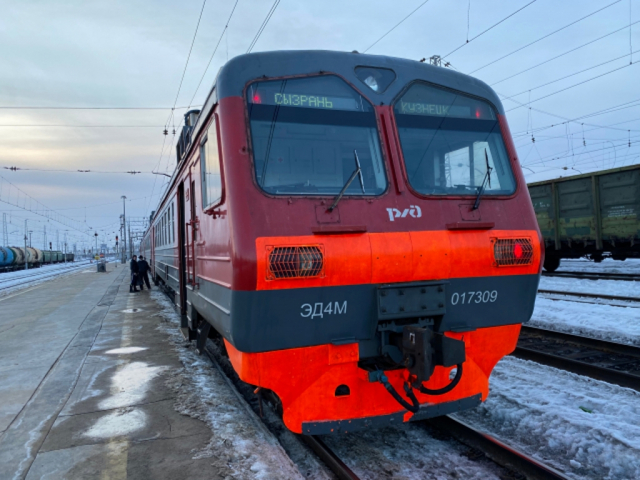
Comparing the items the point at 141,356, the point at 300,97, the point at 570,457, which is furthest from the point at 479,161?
the point at 141,356

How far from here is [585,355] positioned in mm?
6535

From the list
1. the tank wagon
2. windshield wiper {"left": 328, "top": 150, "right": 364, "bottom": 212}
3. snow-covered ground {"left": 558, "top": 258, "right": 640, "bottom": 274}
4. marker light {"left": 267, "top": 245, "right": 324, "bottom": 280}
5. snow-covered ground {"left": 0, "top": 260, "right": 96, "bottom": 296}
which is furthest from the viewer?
the tank wagon

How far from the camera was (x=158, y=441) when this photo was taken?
4172 millimetres

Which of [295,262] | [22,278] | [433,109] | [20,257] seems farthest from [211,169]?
[20,257]

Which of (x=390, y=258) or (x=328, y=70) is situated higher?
(x=328, y=70)

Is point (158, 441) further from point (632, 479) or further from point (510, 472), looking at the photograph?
point (632, 479)

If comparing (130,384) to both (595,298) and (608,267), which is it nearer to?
(595,298)

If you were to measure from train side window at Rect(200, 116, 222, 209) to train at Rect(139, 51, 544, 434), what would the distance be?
58mm

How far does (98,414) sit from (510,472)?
3.90 meters

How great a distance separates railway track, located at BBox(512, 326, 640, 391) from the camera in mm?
5395

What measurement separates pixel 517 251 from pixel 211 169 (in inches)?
106

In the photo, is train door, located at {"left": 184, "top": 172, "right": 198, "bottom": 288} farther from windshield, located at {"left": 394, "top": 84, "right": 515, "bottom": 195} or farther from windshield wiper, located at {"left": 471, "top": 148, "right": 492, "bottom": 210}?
windshield wiper, located at {"left": 471, "top": 148, "right": 492, "bottom": 210}

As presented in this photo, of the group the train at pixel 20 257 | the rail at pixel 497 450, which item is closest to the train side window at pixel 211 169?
the rail at pixel 497 450

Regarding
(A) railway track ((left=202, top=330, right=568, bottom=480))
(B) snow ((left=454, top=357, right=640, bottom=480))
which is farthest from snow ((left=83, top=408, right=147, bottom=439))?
(B) snow ((left=454, top=357, right=640, bottom=480))
